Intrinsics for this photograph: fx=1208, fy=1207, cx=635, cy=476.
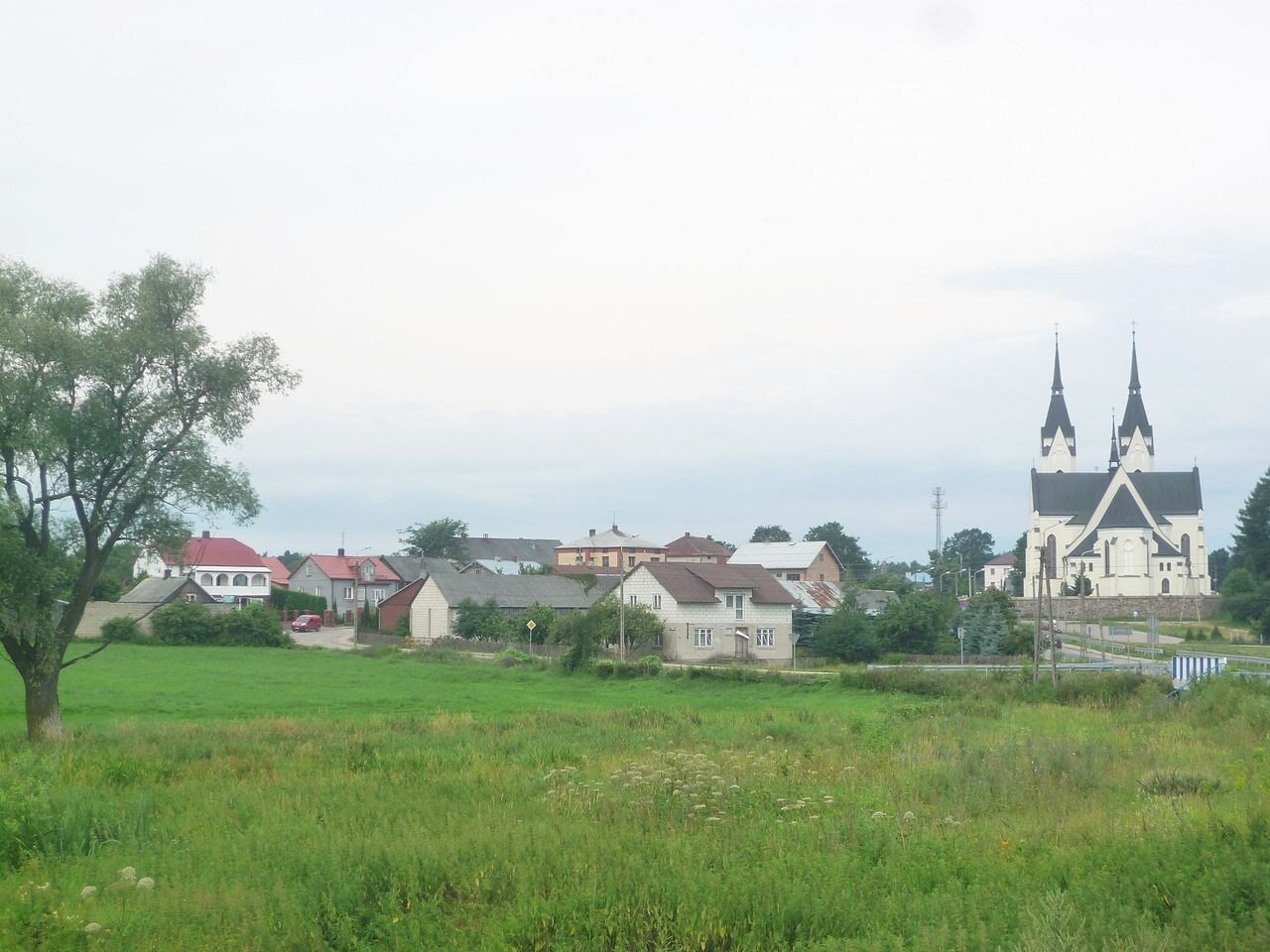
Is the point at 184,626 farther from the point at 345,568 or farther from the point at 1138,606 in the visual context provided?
the point at 1138,606

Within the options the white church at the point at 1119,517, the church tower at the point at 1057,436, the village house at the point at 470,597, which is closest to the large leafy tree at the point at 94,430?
the village house at the point at 470,597

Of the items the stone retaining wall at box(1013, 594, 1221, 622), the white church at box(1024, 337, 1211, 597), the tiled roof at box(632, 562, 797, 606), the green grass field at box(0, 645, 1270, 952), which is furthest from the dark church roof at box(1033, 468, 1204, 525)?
the green grass field at box(0, 645, 1270, 952)

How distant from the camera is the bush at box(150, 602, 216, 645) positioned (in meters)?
66.4

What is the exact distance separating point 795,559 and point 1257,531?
37948mm

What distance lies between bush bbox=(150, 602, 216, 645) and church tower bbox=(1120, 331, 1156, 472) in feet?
368

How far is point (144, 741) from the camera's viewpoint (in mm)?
23703

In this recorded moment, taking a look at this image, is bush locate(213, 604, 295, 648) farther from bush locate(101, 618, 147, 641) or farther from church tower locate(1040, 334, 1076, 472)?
church tower locate(1040, 334, 1076, 472)

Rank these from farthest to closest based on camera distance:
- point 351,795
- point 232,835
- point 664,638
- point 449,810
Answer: point 664,638, point 351,795, point 449,810, point 232,835

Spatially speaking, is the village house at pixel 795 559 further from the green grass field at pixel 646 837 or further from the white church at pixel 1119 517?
the green grass field at pixel 646 837

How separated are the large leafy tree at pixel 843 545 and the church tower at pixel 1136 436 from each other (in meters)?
33.8

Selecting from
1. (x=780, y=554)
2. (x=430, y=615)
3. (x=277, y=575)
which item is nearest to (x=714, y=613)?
(x=430, y=615)

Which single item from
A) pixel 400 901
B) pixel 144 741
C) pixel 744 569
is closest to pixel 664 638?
pixel 744 569

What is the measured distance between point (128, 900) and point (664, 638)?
55796 millimetres

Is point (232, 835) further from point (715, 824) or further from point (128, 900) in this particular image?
point (715, 824)
